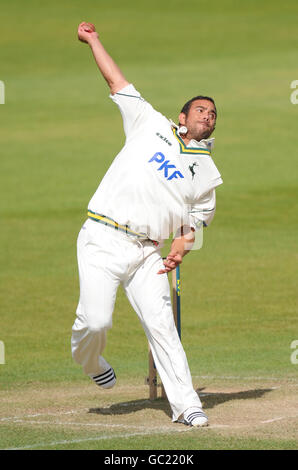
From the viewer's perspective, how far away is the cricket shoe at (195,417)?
26.1 ft

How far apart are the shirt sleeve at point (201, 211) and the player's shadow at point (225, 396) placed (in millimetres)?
1515

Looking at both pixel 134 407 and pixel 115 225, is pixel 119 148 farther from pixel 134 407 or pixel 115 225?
pixel 115 225

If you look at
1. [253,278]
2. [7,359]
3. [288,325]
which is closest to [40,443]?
[7,359]

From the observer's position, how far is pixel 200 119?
8.49 meters

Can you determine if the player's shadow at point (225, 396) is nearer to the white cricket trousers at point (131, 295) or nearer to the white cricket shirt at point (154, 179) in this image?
the white cricket trousers at point (131, 295)

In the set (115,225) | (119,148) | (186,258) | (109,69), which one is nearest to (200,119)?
(109,69)

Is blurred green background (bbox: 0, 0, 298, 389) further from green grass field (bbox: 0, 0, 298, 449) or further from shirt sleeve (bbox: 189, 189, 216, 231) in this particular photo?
shirt sleeve (bbox: 189, 189, 216, 231)

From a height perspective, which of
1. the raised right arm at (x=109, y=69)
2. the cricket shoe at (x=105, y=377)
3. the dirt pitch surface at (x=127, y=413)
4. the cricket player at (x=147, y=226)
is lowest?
the dirt pitch surface at (x=127, y=413)

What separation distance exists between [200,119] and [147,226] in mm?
949

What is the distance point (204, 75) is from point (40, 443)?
3116cm

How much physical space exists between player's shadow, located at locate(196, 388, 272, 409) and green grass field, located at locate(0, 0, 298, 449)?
0.06 ft

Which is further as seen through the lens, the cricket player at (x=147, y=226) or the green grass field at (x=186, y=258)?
the green grass field at (x=186, y=258)

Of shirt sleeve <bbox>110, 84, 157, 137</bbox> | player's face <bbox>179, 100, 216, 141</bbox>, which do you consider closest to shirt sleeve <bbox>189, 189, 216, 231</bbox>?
player's face <bbox>179, 100, 216, 141</bbox>

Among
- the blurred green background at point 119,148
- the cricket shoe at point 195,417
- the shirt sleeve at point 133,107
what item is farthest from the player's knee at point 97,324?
the blurred green background at point 119,148
